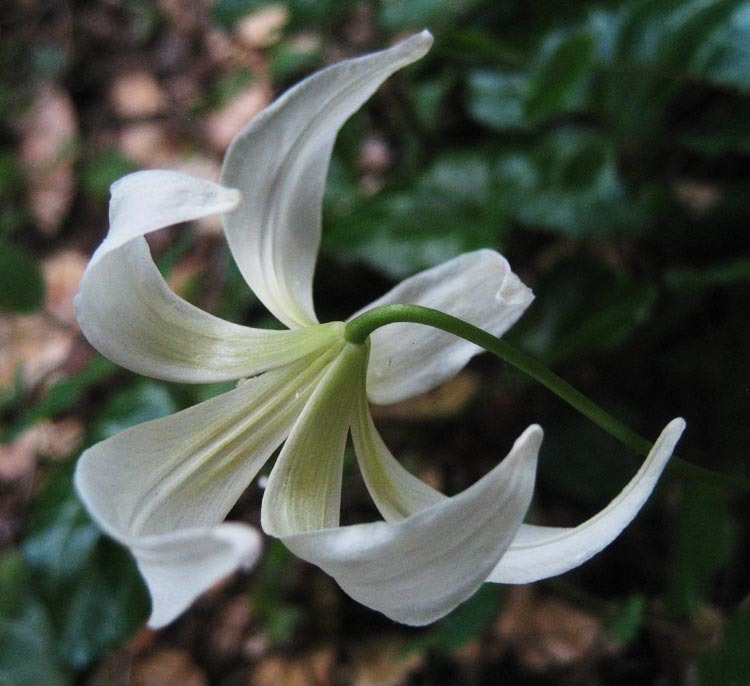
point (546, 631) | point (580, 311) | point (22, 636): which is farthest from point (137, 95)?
point (546, 631)

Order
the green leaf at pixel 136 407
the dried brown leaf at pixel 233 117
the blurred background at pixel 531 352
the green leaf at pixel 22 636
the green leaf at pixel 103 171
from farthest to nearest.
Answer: the dried brown leaf at pixel 233 117, the green leaf at pixel 103 171, the green leaf at pixel 22 636, the green leaf at pixel 136 407, the blurred background at pixel 531 352

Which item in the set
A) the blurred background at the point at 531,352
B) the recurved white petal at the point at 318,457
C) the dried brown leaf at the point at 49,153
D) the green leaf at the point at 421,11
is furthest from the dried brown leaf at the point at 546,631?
the dried brown leaf at the point at 49,153

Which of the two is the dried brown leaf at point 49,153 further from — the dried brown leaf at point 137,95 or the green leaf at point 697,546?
the green leaf at point 697,546

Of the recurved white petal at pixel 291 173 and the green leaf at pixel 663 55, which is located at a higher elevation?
the recurved white petal at pixel 291 173

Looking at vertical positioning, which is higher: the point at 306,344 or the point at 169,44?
the point at 306,344

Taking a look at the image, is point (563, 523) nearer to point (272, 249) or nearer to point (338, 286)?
point (338, 286)

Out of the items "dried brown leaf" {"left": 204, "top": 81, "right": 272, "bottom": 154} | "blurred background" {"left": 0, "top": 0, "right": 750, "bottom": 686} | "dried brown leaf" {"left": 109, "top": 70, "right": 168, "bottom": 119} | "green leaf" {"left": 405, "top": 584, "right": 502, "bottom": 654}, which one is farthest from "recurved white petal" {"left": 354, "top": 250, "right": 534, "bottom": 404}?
"dried brown leaf" {"left": 109, "top": 70, "right": 168, "bottom": 119}

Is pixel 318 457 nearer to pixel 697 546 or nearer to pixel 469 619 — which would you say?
pixel 469 619

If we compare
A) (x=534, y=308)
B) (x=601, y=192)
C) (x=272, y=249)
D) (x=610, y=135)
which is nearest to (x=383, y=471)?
(x=272, y=249)
